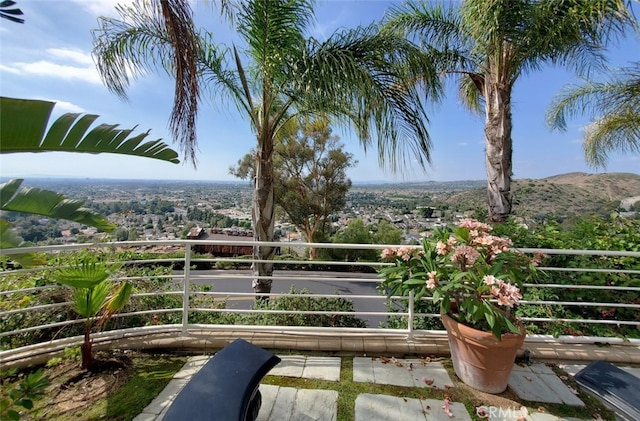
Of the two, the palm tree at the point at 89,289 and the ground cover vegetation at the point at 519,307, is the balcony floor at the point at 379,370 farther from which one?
the palm tree at the point at 89,289

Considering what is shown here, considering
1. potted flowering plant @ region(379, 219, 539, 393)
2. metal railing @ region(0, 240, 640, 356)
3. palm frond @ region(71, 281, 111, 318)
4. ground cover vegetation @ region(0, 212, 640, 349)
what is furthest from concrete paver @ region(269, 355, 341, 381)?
palm frond @ region(71, 281, 111, 318)

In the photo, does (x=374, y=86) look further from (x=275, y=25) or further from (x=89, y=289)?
(x=89, y=289)

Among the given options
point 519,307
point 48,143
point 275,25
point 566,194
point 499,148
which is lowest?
point 519,307

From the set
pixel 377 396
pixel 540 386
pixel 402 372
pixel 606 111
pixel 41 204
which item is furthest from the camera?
pixel 606 111

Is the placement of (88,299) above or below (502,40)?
below

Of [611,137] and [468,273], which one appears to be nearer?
[468,273]

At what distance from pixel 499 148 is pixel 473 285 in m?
3.46

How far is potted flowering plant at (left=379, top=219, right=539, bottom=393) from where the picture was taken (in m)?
1.98

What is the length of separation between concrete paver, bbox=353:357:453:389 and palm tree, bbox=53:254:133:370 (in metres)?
2.05

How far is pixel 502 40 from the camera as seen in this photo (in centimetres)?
404

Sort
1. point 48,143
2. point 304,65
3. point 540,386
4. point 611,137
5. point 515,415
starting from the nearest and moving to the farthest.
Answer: point 48,143 → point 515,415 → point 540,386 → point 304,65 → point 611,137

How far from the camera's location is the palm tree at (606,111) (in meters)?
5.76

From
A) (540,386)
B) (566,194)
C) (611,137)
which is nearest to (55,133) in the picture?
(540,386)

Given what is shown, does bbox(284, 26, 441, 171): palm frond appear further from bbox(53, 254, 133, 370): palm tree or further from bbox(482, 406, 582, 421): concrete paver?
bbox(53, 254, 133, 370): palm tree
